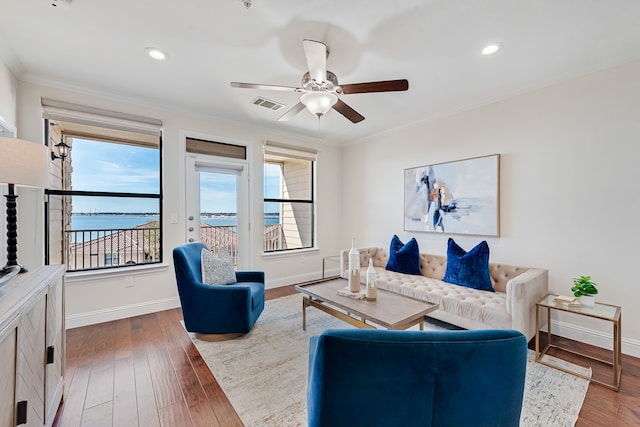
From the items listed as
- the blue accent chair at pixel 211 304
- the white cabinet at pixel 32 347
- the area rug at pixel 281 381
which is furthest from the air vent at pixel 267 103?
the area rug at pixel 281 381

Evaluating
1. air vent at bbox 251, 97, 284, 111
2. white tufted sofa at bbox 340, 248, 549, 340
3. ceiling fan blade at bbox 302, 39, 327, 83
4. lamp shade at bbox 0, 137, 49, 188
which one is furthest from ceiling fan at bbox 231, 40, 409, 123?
white tufted sofa at bbox 340, 248, 549, 340

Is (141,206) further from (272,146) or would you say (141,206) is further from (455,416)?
(455,416)

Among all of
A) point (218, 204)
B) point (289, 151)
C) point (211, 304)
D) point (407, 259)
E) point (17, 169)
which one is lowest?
point (211, 304)

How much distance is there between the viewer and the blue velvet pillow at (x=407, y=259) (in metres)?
3.69

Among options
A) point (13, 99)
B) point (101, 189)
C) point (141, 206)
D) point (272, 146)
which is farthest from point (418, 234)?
point (13, 99)

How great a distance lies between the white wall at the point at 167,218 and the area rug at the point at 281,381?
1.25m

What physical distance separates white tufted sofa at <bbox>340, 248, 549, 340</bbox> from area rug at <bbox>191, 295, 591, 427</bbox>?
388mm

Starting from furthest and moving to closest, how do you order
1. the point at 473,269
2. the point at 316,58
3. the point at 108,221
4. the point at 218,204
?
the point at 218,204
the point at 108,221
the point at 473,269
the point at 316,58

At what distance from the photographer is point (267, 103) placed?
3.38 metres

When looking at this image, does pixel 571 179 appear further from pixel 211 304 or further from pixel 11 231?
pixel 11 231

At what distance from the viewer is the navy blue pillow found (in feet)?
9.68

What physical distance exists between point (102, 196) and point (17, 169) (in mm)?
1950

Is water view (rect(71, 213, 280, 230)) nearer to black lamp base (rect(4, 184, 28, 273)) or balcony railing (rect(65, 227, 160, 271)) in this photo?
balcony railing (rect(65, 227, 160, 271))

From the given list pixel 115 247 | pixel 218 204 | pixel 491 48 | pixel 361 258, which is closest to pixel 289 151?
pixel 218 204
